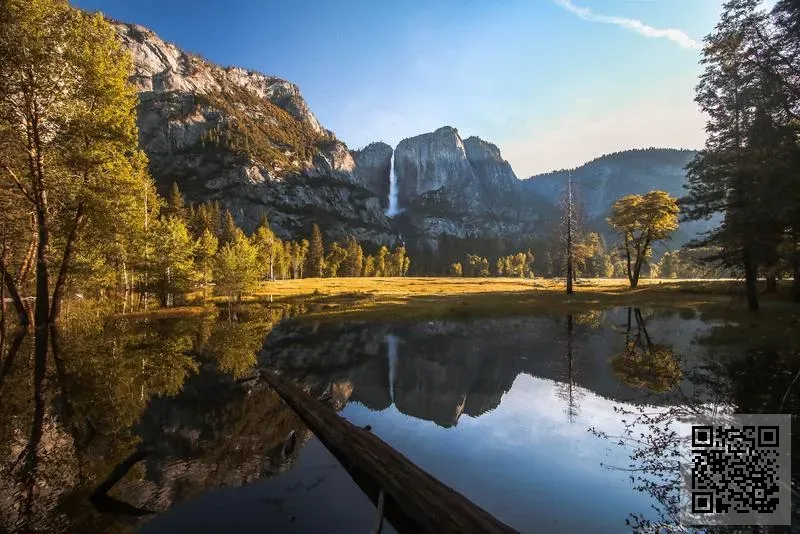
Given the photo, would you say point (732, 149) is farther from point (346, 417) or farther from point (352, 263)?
point (352, 263)

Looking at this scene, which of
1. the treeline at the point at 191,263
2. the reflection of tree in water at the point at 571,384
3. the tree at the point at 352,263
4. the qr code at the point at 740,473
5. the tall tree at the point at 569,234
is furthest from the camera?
the tree at the point at 352,263

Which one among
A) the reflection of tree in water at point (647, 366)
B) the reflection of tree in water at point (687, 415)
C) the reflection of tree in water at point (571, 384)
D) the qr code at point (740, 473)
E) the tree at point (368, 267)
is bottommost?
the reflection of tree in water at point (571, 384)

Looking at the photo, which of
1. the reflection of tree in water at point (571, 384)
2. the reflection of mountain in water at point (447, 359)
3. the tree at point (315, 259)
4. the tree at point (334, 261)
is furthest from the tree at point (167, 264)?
the tree at point (334, 261)

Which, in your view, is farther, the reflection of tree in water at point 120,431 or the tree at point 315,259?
the tree at point 315,259

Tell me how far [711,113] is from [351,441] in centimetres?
3801

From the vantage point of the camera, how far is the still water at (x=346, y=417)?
262 inches

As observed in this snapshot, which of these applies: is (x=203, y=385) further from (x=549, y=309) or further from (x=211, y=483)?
(x=549, y=309)

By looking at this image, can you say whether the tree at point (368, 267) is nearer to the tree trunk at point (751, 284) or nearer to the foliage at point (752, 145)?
the foliage at point (752, 145)

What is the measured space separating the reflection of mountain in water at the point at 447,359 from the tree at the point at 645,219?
32679mm

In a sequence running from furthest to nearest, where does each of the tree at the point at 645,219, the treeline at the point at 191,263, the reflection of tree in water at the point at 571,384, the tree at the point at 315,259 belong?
the tree at the point at 315,259
the tree at the point at 645,219
the treeline at the point at 191,263
the reflection of tree in water at the point at 571,384

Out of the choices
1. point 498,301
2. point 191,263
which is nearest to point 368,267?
point 498,301

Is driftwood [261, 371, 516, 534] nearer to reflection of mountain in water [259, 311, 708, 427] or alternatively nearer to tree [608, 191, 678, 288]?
reflection of mountain in water [259, 311, 708, 427]

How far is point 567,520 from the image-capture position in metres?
6.67

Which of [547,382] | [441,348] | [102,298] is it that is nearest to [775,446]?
[547,382]
